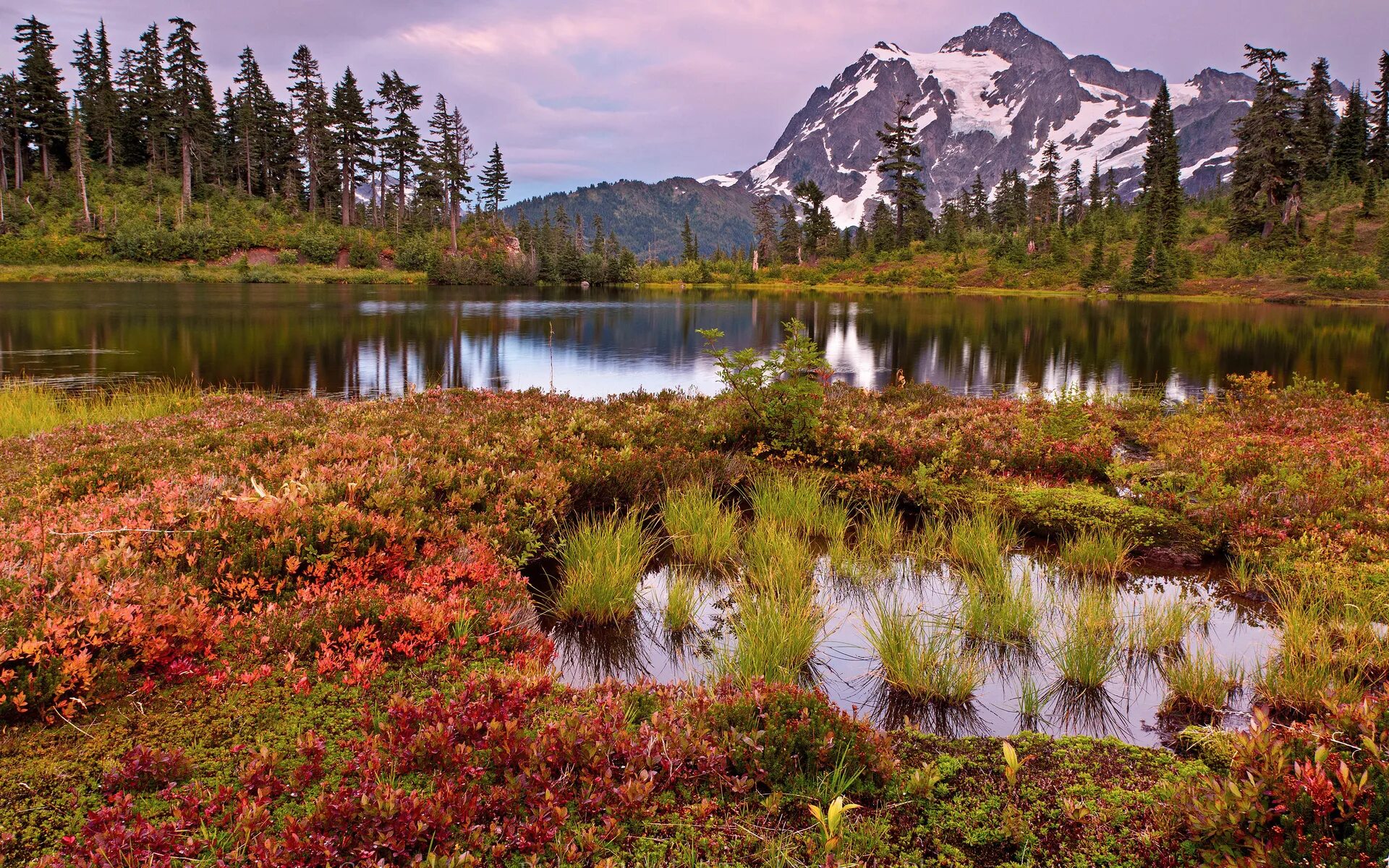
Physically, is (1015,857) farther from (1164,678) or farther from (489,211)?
(489,211)

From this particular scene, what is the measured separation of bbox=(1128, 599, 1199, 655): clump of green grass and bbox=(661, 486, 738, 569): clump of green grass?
3.84m

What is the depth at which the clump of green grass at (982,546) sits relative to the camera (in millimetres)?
7363

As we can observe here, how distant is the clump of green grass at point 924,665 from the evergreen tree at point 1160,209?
7452cm

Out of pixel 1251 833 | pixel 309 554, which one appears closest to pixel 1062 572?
pixel 1251 833

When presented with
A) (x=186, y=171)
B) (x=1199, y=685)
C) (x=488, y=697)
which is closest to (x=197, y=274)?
(x=186, y=171)

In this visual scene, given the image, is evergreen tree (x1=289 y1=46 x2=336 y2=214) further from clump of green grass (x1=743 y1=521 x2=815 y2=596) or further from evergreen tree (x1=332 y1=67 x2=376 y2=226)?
clump of green grass (x1=743 y1=521 x2=815 y2=596)

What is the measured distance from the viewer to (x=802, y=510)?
8875 millimetres

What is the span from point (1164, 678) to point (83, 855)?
262 inches

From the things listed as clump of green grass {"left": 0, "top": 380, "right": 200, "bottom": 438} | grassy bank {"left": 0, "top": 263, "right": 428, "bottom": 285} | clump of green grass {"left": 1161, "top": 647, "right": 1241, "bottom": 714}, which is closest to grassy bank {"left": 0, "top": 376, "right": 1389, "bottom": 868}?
clump of green grass {"left": 1161, "top": 647, "right": 1241, "bottom": 714}

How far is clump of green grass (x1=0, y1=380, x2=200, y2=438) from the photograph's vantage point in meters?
11.7

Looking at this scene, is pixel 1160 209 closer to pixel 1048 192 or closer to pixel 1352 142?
pixel 1352 142

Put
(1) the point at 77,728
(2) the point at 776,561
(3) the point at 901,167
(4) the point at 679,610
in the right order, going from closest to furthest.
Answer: (1) the point at 77,728 → (4) the point at 679,610 → (2) the point at 776,561 → (3) the point at 901,167

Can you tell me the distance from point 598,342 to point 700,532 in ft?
95.8

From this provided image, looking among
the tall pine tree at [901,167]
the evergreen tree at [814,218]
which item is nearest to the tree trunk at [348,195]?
the evergreen tree at [814,218]
